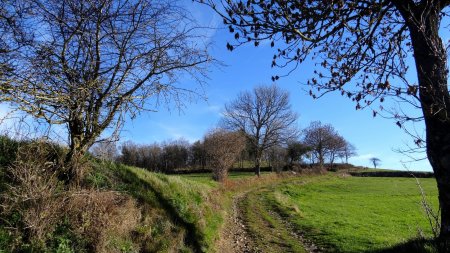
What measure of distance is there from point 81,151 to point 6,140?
1.61 meters

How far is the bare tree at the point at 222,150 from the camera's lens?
32.5 meters

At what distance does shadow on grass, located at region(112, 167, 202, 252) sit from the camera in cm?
1052

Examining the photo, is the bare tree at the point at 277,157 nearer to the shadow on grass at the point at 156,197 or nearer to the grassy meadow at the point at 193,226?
the grassy meadow at the point at 193,226

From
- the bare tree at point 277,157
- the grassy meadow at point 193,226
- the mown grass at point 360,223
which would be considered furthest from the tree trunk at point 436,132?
the bare tree at point 277,157

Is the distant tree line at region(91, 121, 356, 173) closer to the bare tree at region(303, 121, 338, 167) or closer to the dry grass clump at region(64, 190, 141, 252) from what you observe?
the bare tree at region(303, 121, 338, 167)

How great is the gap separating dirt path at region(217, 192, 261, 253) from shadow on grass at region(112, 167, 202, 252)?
1.10 meters

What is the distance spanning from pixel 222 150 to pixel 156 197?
913 inches

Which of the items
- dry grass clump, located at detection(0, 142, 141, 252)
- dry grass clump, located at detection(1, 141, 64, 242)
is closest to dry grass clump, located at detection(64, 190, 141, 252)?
dry grass clump, located at detection(0, 142, 141, 252)

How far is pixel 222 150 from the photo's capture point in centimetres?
3456

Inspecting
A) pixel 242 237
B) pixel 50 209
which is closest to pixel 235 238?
pixel 242 237

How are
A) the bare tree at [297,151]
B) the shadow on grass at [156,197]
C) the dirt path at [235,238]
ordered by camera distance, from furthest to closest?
the bare tree at [297,151] → the dirt path at [235,238] → the shadow on grass at [156,197]

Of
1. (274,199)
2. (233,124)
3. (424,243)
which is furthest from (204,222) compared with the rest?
(233,124)

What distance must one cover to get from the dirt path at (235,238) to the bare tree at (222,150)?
14483 mm

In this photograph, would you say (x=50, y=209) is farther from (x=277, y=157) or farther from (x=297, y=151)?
(x=297, y=151)
